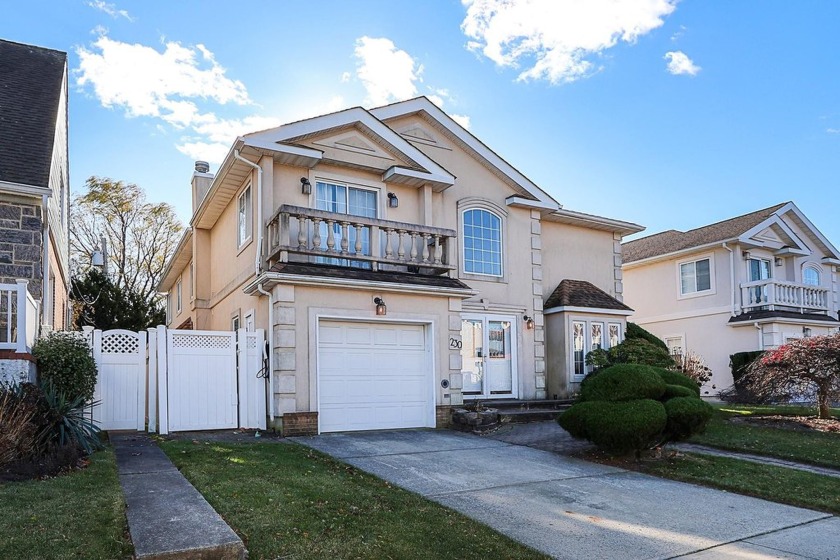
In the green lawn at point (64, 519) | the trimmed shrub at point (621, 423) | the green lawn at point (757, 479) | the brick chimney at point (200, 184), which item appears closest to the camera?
the green lawn at point (64, 519)

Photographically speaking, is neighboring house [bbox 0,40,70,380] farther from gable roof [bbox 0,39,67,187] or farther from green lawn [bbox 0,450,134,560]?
green lawn [bbox 0,450,134,560]

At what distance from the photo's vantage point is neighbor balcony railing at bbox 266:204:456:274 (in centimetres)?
1210

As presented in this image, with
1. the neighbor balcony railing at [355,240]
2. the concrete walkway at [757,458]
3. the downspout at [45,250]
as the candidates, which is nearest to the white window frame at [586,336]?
the neighbor balcony railing at [355,240]

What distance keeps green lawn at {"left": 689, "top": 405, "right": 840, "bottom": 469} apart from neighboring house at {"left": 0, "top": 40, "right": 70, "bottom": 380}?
11236 millimetres

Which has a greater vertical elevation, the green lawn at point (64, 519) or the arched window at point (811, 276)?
the arched window at point (811, 276)

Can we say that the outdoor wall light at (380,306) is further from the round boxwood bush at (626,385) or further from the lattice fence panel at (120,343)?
the lattice fence panel at (120,343)

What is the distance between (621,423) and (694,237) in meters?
17.1

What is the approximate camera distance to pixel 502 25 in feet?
42.0

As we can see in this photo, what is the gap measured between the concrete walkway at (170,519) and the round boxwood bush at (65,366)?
8.10 feet

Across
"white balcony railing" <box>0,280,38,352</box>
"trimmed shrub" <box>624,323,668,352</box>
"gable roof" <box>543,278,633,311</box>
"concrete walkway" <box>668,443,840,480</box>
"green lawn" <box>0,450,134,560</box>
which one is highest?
"gable roof" <box>543,278,633,311</box>

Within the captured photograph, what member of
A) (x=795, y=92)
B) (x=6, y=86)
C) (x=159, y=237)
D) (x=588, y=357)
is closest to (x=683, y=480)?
(x=588, y=357)

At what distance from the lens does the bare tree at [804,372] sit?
1328cm

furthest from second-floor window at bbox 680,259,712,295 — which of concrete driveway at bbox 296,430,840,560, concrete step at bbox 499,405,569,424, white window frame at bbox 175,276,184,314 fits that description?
white window frame at bbox 175,276,184,314

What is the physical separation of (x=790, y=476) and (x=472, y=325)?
7.76 meters
